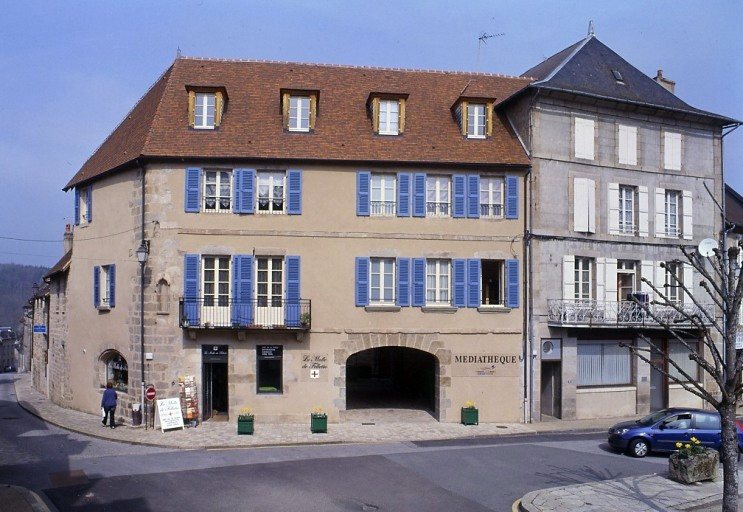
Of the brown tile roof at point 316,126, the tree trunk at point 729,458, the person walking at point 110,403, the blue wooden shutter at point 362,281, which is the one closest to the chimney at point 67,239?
the brown tile roof at point 316,126

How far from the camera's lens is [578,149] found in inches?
953

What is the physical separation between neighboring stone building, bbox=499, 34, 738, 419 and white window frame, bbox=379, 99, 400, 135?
4.33 meters

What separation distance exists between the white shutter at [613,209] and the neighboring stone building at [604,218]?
37mm

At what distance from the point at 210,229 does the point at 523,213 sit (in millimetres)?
10755

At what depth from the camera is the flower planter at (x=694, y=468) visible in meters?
14.6

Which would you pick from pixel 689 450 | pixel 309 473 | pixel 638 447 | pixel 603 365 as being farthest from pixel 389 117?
pixel 689 450

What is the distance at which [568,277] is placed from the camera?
23734 mm

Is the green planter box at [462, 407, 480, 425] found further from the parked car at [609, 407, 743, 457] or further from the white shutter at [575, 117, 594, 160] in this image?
the white shutter at [575, 117, 594, 160]

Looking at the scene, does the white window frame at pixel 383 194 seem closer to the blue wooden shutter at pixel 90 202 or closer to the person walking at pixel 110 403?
the person walking at pixel 110 403

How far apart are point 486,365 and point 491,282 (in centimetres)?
300

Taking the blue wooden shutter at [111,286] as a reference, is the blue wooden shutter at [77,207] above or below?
above

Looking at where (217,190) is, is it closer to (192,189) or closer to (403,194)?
(192,189)

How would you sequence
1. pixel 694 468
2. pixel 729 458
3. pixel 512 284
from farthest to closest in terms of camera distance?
pixel 512 284, pixel 694 468, pixel 729 458

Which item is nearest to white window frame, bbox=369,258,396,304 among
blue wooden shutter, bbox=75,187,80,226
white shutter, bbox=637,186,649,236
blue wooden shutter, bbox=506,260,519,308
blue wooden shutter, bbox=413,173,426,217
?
blue wooden shutter, bbox=413,173,426,217
